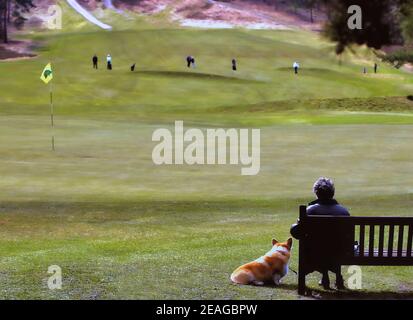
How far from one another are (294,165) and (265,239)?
43.5 feet

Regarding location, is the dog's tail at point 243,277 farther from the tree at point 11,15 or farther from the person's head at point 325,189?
the tree at point 11,15

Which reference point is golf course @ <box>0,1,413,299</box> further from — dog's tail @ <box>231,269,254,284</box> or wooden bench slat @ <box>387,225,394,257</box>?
wooden bench slat @ <box>387,225,394,257</box>

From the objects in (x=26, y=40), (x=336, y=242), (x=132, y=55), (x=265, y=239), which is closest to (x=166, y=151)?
(x=265, y=239)

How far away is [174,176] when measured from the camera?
24.4m

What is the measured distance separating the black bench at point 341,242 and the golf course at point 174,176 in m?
0.43

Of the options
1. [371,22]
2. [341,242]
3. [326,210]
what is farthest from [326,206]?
[371,22]

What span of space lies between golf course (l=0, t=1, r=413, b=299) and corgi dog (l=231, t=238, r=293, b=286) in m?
0.16

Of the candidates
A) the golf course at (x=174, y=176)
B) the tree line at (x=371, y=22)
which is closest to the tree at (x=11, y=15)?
the golf course at (x=174, y=176)

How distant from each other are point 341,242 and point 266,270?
1.17 m

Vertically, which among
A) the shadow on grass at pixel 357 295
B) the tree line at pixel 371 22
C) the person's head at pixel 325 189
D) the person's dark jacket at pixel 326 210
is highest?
the tree line at pixel 371 22

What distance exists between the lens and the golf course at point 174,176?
10281 mm

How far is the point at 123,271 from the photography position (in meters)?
10.7

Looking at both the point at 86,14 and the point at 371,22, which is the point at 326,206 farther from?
the point at 86,14
